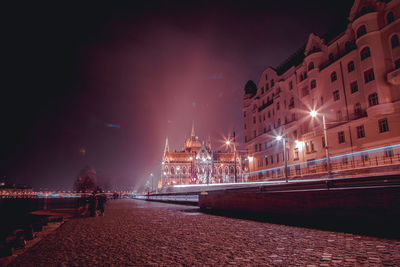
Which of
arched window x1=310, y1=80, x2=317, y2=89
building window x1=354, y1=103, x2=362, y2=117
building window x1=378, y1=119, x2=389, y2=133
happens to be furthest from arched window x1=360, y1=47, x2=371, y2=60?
arched window x1=310, y1=80, x2=317, y2=89

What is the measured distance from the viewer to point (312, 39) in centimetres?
3891

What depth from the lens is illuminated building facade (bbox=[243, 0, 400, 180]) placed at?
27062 millimetres

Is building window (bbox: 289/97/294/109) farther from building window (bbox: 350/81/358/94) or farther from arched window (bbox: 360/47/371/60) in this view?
arched window (bbox: 360/47/371/60)

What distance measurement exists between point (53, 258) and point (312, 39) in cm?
4308

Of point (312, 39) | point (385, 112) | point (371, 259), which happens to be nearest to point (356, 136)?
point (385, 112)

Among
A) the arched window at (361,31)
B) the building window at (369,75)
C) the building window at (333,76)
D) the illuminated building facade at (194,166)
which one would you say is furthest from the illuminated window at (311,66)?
the illuminated building facade at (194,166)

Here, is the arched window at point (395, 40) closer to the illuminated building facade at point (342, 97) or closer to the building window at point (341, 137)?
the illuminated building facade at point (342, 97)

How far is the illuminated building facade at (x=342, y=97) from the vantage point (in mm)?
27062

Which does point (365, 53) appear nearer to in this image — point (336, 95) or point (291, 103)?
point (336, 95)

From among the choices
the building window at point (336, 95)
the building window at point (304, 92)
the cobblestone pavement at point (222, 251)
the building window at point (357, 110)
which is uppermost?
the building window at point (304, 92)

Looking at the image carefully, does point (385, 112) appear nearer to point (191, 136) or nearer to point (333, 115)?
point (333, 115)

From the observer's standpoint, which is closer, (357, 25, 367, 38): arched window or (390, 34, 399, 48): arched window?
(390, 34, 399, 48): arched window

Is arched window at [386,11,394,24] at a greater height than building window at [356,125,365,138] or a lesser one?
greater

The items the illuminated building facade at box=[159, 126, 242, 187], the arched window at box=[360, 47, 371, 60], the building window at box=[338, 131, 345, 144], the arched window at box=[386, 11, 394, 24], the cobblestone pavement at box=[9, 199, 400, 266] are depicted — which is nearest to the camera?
the cobblestone pavement at box=[9, 199, 400, 266]
